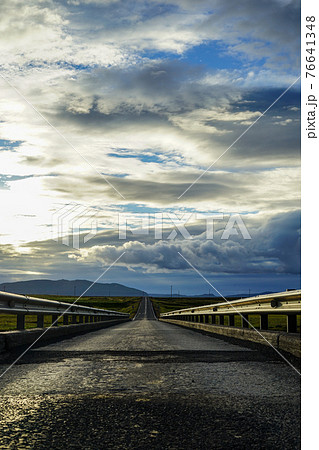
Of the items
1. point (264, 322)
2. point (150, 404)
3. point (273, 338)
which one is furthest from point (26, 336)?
point (150, 404)

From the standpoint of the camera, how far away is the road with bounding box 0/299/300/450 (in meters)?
3.40

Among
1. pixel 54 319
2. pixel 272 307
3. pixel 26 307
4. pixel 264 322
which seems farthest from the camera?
pixel 54 319

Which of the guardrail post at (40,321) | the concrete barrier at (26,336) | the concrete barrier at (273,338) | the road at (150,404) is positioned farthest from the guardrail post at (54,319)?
the road at (150,404)

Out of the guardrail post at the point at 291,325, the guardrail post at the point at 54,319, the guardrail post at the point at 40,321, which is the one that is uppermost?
the guardrail post at the point at 291,325

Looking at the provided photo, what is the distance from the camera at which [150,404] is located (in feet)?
14.5

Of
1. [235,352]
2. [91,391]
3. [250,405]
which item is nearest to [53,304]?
[235,352]

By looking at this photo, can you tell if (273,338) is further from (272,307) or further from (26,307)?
(26,307)

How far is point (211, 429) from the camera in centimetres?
363

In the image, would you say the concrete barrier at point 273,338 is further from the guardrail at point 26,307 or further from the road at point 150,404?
the guardrail at point 26,307

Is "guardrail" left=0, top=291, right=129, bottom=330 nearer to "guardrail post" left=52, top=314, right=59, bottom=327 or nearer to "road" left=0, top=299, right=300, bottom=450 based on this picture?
Result: "guardrail post" left=52, top=314, right=59, bottom=327

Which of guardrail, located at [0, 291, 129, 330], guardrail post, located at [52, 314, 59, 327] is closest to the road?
guardrail, located at [0, 291, 129, 330]

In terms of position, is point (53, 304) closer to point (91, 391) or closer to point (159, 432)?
point (91, 391)

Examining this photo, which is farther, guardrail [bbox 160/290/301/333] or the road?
guardrail [bbox 160/290/301/333]

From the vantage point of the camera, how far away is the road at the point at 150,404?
3.40 m
